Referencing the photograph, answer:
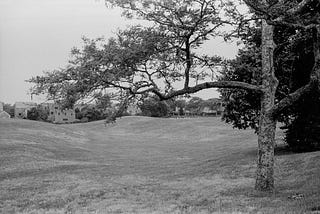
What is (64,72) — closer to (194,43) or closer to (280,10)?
(194,43)

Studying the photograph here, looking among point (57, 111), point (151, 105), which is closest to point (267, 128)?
point (151, 105)

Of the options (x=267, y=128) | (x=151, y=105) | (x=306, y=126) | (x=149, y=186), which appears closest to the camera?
(x=267, y=128)

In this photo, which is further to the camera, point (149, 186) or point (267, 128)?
point (149, 186)

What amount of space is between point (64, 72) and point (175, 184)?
8.72 meters

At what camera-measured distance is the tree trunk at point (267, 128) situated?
584 inches

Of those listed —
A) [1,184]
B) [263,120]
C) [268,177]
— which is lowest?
[1,184]

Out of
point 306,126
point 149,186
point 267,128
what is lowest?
point 149,186

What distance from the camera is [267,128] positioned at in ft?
48.7

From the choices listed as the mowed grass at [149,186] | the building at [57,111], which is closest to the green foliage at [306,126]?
the mowed grass at [149,186]

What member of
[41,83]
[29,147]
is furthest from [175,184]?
[29,147]

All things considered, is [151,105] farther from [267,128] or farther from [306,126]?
[306,126]

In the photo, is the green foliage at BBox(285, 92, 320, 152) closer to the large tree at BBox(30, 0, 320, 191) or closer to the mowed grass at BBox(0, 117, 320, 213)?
the mowed grass at BBox(0, 117, 320, 213)

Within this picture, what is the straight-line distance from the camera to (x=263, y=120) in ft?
49.1

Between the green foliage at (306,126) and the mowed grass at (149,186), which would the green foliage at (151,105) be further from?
the green foliage at (306,126)
